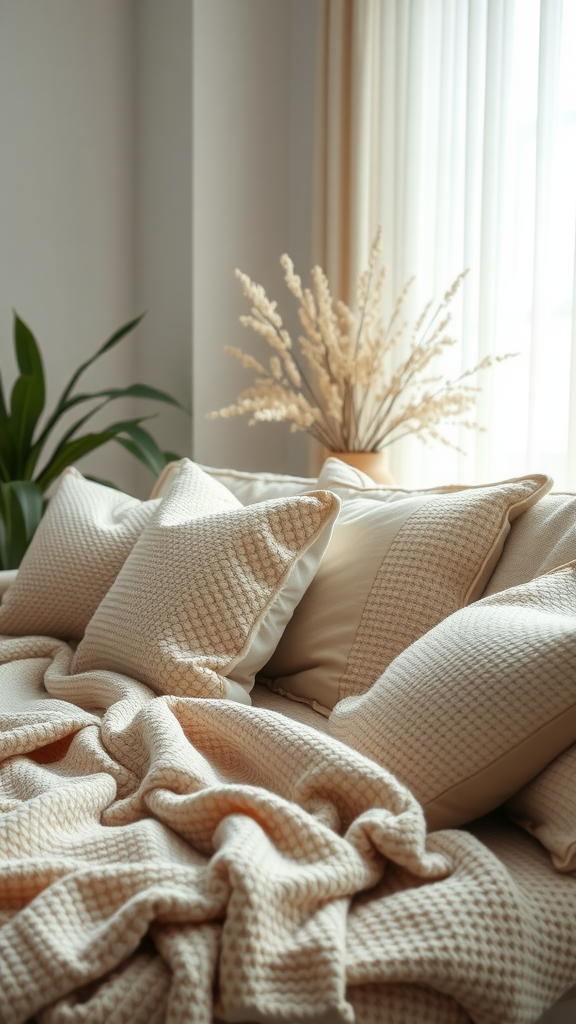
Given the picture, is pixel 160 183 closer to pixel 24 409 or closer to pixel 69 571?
pixel 24 409

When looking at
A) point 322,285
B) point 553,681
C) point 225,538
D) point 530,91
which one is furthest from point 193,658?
point 530,91

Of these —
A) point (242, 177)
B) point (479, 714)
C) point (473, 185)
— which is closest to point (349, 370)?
point (473, 185)

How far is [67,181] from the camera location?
3189 mm

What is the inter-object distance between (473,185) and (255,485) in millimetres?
1185

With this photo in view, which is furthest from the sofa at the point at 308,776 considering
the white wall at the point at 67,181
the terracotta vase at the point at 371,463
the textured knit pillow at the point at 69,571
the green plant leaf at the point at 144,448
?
the white wall at the point at 67,181

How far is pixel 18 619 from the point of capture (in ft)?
5.65

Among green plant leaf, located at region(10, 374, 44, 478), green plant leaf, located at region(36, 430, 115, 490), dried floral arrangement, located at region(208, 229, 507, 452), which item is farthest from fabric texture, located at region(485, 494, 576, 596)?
green plant leaf, located at region(10, 374, 44, 478)

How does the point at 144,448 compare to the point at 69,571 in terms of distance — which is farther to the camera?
the point at 144,448

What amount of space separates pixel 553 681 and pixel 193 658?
22.2 inches

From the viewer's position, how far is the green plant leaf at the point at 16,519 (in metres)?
2.35

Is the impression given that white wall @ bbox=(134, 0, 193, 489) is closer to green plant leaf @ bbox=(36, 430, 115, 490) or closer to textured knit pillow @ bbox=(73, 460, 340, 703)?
green plant leaf @ bbox=(36, 430, 115, 490)

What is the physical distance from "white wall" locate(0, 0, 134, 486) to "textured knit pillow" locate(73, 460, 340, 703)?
1.94 m

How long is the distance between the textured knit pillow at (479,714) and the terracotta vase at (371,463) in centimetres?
134

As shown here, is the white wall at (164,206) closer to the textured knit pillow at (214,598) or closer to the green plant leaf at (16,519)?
the green plant leaf at (16,519)
